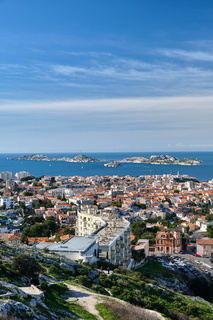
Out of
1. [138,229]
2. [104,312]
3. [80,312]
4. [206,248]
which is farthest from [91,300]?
[138,229]

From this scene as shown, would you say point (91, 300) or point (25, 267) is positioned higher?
point (25, 267)

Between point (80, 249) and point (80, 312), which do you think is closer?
point (80, 312)

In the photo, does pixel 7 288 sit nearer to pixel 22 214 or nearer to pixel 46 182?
pixel 22 214

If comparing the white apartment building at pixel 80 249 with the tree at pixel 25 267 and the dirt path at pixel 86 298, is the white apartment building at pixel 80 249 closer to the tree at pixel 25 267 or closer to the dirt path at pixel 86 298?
the dirt path at pixel 86 298

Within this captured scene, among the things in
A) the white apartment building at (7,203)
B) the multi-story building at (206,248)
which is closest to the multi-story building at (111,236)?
the multi-story building at (206,248)

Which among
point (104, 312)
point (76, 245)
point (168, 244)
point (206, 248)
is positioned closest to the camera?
point (104, 312)

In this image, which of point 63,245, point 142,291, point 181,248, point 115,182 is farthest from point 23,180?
point 142,291

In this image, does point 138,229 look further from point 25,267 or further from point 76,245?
point 25,267

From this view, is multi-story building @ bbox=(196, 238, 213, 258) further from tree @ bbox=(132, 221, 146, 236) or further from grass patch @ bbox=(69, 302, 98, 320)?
grass patch @ bbox=(69, 302, 98, 320)
